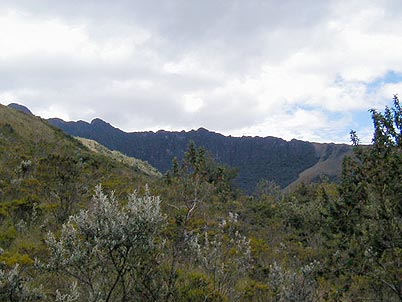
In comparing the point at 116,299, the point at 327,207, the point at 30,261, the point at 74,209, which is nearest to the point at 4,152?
the point at 74,209

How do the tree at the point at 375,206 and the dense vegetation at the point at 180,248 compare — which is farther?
the tree at the point at 375,206

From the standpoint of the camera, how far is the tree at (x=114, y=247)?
5734 mm

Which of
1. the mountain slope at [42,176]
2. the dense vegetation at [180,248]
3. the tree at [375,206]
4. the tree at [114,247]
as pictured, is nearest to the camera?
the tree at [114,247]

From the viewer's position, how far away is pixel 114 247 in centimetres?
572

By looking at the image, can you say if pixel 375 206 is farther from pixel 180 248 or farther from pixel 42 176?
pixel 42 176

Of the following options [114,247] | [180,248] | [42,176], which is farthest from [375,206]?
[42,176]

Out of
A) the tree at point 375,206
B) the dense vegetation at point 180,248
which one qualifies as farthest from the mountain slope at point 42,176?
the tree at point 375,206

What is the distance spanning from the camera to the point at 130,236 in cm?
581

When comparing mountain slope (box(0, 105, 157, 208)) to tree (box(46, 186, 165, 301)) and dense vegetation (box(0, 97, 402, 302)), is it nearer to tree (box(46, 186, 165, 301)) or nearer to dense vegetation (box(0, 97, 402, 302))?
dense vegetation (box(0, 97, 402, 302))

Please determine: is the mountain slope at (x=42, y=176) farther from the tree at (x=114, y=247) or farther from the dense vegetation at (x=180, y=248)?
the tree at (x=114, y=247)

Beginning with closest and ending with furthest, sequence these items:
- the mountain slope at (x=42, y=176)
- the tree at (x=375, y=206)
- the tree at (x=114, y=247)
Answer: the tree at (x=114, y=247) → the tree at (x=375, y=206) → the mountain slope at (x=42, y=176)

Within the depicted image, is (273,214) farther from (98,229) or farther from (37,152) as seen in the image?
(98,229)

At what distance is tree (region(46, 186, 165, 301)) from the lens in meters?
5.73

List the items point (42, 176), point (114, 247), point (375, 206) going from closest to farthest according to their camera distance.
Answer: point (114, 247), point (375, 206), point (42, 176)
